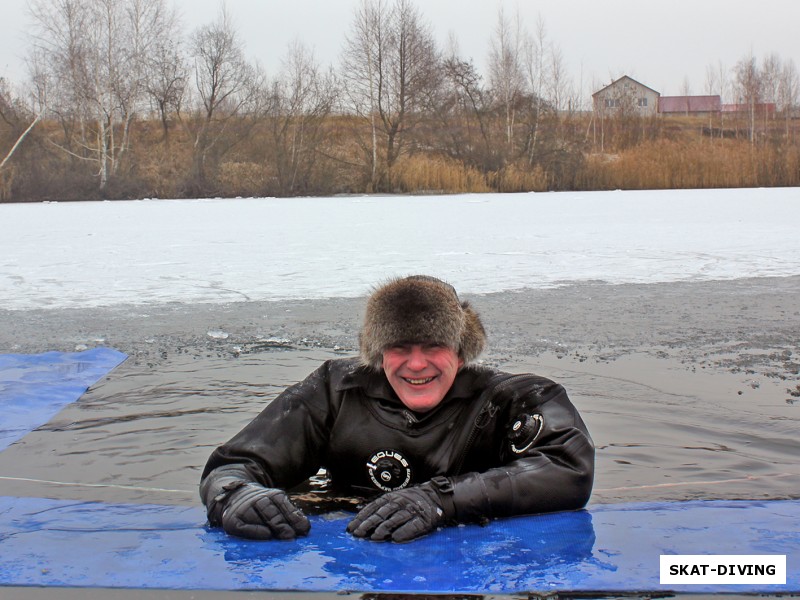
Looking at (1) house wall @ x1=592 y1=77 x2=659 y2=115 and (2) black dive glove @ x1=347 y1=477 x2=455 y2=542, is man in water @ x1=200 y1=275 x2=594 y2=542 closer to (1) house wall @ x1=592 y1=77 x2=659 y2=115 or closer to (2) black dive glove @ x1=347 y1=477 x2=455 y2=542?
(2) black dive glove @ x1=347 y1=477 x2=455 y2=542

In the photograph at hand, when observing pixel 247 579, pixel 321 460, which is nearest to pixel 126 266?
pixel 321 460

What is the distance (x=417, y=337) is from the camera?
2910mm

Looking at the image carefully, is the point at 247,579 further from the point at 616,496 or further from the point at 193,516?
the point at 616,496

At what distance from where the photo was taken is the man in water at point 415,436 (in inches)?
110

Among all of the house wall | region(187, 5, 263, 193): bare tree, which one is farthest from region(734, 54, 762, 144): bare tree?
region(187, 5, 263, 193): bare tree

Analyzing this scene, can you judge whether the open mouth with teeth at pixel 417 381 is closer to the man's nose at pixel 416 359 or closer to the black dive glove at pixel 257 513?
the man's nose at pixel 416 359

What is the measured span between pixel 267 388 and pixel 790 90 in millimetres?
52304

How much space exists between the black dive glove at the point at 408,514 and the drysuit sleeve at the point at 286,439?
1.40 ft

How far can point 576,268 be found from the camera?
993cm

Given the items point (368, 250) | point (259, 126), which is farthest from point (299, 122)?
point (368, 250)

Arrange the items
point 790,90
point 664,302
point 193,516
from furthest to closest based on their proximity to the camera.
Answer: point 790,90 < point 664,302 < point 193,516

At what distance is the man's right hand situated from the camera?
8.85 feet

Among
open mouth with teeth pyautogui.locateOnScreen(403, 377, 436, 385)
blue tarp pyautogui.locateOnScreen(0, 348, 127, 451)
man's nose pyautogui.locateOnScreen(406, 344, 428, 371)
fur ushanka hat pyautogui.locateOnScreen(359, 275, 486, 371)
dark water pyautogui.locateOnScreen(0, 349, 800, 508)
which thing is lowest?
dark water pyautogui.locateOnScreen(0, 349, 800, 508)

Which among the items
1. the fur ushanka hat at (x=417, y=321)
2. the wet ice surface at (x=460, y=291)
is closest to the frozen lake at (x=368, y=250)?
the wet ice surface at (x=460, y=291)
